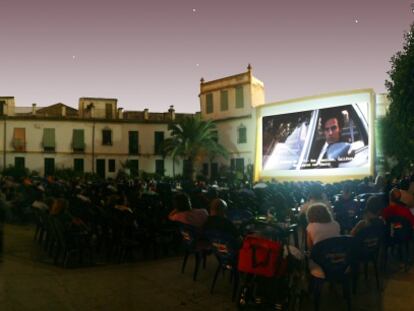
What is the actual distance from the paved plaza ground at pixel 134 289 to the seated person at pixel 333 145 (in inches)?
867

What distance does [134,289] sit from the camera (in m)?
6.55

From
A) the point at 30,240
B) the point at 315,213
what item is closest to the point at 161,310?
the point at 315,213

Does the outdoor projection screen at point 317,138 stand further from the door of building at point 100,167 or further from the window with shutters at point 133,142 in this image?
the door of building at point 100,167

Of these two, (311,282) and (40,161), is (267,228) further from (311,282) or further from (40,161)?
(40,161)

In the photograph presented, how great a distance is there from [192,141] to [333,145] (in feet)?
50.2

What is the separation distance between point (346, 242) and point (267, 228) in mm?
850

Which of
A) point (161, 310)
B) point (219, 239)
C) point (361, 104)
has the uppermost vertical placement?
point (361, 104)

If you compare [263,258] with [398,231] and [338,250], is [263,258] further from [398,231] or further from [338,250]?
[398,231]

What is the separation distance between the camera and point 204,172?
4550cm

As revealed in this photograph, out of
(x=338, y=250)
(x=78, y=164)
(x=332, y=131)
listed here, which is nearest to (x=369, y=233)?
(x=338, y=250)

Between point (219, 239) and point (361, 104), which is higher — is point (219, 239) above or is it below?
below

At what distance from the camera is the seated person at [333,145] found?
28688 mm

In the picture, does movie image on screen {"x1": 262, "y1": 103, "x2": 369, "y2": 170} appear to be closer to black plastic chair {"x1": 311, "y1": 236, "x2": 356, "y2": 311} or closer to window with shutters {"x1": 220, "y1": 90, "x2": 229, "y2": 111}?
window with shutters {"x1": 220, "y1": 90, "x2": 229, "y2": 111}

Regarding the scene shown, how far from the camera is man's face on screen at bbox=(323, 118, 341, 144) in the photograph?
95.5ft
